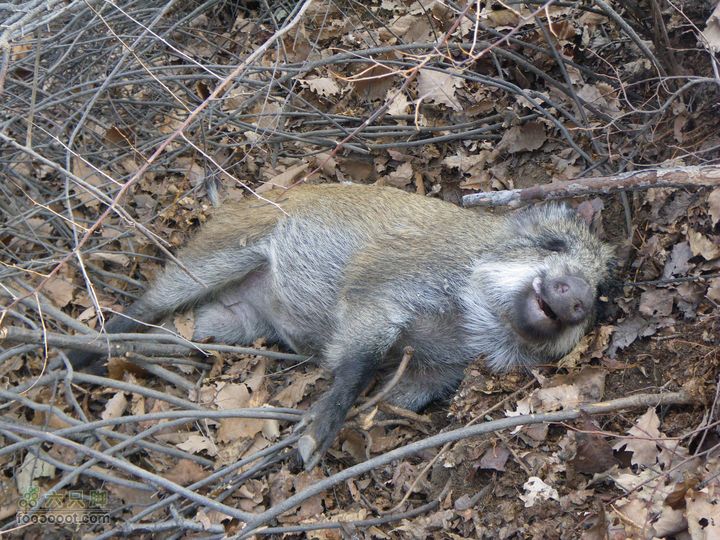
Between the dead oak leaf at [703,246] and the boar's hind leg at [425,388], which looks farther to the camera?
the boar's hind leg at [425,388]

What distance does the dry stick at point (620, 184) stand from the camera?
3113mm

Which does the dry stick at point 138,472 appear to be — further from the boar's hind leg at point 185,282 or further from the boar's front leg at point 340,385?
the boar's hind leg at point 185,282

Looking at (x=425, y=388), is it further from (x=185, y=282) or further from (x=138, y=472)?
(x=185, y=282)

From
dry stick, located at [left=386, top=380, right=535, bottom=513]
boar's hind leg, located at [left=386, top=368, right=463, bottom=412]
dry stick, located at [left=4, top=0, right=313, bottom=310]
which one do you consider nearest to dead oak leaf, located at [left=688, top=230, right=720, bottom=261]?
dry stick, located at [left=386, top=380, right=535, bottom=513]

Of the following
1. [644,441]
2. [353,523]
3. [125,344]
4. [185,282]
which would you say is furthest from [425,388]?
[125,344]

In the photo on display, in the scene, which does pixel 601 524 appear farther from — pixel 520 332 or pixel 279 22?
pixel 279 22

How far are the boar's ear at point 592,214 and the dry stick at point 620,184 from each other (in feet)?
4.21

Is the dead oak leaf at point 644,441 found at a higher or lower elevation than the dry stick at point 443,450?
higher

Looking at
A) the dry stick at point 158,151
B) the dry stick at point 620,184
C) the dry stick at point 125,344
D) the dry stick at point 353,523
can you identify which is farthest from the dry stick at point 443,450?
the dry stick at point 158,151

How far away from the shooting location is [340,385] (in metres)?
4.12

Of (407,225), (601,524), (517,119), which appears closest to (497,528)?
(601,524)

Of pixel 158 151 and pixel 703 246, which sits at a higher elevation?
pixel 158 151

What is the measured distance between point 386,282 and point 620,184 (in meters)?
1.65

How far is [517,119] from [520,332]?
6.01 ft
